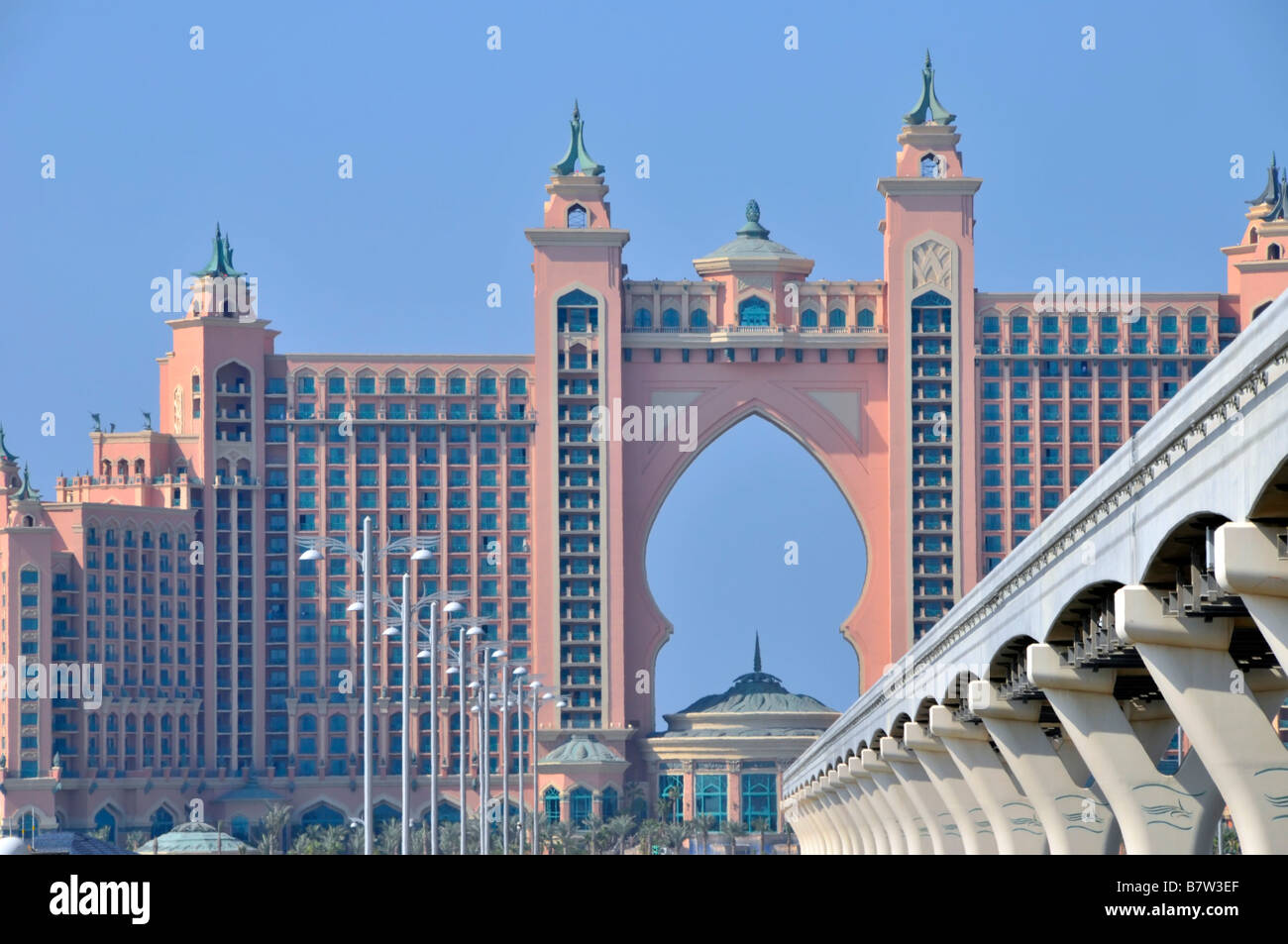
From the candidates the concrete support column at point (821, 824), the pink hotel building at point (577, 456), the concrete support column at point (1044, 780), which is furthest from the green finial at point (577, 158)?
the concrete support column at point (1044, 780)

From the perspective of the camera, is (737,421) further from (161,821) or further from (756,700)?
(161,821)

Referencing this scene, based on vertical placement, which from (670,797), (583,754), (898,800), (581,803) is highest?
(898,800)

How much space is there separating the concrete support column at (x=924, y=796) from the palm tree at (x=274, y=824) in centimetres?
7487

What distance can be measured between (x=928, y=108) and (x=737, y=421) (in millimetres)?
27261

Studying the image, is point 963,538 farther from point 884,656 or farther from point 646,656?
point 646,656

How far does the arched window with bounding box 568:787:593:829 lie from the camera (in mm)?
156500

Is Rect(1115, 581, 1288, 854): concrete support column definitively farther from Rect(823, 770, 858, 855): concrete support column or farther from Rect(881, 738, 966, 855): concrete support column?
Rect(823, 770, 858, 855): concrete support column

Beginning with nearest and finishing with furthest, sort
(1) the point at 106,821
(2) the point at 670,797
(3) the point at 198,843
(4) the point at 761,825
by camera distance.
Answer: (3) the point at 198,843, (1) the point at 106,821, (4) the point at 761,825, (2) the point at 670,797

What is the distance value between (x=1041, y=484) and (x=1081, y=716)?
119m

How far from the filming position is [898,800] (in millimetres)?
85875

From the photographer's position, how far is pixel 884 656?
16100 centimetres

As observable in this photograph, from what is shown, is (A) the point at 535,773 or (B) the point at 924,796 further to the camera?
(A) the point at 535,773

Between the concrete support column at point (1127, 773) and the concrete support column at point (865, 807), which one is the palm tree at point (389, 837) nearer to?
the concrete support column at point (865, 807)

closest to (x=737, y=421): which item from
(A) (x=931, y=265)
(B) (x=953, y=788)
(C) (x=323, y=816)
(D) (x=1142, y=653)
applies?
(A) (x=931, y=265)
